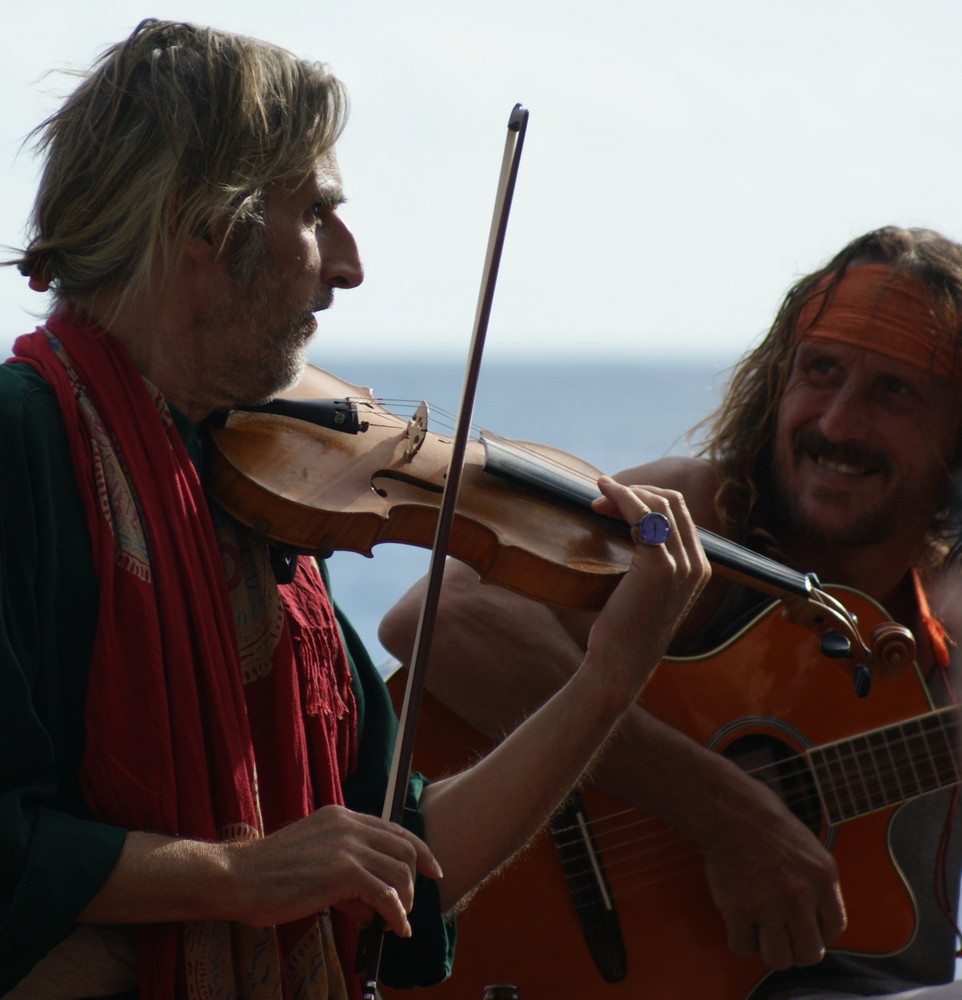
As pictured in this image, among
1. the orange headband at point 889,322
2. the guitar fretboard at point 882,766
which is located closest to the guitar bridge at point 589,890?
the guitar fretboard at point 882,766

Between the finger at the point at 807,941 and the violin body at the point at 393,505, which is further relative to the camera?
the finger at the point at 807,941

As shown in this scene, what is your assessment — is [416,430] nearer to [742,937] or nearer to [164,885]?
[164,885]

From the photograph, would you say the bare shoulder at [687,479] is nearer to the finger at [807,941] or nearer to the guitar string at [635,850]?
the guitar string at [635,850]

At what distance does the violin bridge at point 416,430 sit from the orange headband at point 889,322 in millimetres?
913

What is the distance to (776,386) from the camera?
7.59ft

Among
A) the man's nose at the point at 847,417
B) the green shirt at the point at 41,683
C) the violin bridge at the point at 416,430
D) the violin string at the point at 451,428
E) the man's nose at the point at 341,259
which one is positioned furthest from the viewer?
the man's nose at the point at 847,417

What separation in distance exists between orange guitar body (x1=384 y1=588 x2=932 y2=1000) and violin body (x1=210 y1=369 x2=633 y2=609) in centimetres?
46

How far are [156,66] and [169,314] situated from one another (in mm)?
272

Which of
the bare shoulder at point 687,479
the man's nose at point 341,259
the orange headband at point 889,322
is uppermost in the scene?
the man's nose at point 341,259

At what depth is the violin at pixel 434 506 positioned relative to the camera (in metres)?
1.42

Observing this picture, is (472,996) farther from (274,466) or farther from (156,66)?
(156,66)

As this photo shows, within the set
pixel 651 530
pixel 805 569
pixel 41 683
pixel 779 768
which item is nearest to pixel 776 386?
pixel 805 569

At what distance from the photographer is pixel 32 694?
118cm

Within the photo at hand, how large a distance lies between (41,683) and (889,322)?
1584 mm
